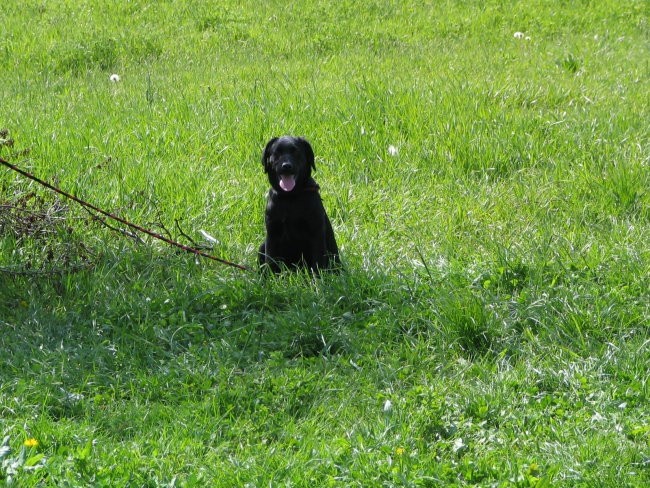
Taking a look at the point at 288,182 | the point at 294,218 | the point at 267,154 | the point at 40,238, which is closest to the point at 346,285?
the point at 294,218

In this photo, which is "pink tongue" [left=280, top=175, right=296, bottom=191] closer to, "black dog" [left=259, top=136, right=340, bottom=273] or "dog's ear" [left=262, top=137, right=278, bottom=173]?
"black dog" [left=259, top=136, right=340, bottom=273]

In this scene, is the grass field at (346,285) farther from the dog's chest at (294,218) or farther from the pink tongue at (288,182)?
the pink tongue at (288,182)

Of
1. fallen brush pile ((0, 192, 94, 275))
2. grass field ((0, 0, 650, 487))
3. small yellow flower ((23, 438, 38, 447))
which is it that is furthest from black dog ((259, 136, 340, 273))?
small yellow flower ((23, 438, 38, 447))

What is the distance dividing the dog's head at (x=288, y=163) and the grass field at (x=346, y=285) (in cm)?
52

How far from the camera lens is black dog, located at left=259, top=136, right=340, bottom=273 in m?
5.08

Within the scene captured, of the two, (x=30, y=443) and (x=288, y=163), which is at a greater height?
(x=288, y=163)

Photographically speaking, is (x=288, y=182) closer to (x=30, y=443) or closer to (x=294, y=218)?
(x=294, y=218)

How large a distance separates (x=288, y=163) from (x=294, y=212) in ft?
0.95

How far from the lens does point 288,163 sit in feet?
16.4

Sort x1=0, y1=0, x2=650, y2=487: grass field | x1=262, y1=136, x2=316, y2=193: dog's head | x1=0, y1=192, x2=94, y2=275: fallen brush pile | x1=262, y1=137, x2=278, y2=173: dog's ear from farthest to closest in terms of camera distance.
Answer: x1=0, y1=192, x2=94, y2=275: fallen brush pile
x1=262, y1=137, x2=278, y2=173: dog's ear
x1=262, y1=136, x2=316, y2=193: dog's head
x1=0, y1=0, x2=650, y2=487: grass field

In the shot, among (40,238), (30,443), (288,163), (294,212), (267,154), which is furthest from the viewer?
(40,238)

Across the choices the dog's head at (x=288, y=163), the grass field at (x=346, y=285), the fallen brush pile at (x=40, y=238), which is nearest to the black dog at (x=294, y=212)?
the dog's head at (x=288, y=163)

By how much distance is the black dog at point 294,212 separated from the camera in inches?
200

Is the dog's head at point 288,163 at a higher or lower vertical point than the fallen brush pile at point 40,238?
higher
